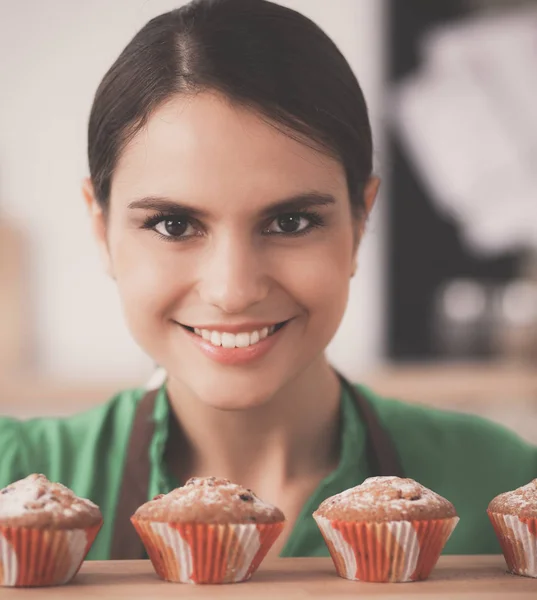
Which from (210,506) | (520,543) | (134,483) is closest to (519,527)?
(520,543)

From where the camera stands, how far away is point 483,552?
1.13m

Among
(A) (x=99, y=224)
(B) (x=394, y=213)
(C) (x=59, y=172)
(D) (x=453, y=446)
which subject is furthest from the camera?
(B) (x=394, y=213)

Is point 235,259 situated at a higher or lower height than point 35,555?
higher

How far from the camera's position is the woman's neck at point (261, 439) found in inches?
46.2

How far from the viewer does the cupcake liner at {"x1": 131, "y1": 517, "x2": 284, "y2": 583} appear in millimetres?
799

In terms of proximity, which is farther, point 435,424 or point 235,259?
point 435,424

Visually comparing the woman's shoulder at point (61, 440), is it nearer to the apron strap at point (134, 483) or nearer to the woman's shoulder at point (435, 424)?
the apron strap at point (134, 483)

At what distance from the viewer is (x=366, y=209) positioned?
117cm

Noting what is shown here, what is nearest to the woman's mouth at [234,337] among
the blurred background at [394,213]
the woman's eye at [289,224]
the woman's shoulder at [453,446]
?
the woman's eye at [289,224]

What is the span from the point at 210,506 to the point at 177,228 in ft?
0.99

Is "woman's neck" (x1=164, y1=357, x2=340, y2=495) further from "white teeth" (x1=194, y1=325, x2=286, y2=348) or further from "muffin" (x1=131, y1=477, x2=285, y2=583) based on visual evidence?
"muffin" (x1=131, y1=477, x2=285, y2=583)

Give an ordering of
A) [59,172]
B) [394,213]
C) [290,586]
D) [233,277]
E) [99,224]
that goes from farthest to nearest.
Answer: [394,213]
[59,172]
[99,224]
[233,277]
[290,586]

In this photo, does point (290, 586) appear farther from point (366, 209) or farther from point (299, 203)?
point (366, 209)

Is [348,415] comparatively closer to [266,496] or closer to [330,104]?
[266,496]
